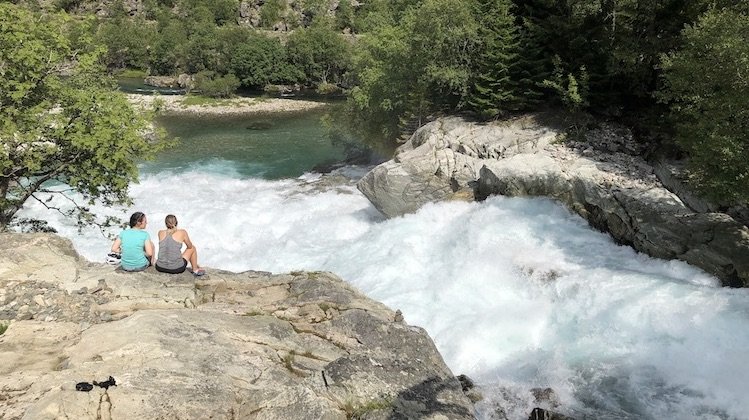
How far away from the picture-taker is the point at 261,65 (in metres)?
98.9

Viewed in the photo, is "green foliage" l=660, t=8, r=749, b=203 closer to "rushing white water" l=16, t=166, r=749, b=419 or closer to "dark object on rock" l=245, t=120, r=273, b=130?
"rushing white water" l=16, t=166, r=749, b=419

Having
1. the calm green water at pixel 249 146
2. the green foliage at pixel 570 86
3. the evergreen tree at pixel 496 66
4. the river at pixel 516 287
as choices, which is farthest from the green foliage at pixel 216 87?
the green foliage at pixel 570 86

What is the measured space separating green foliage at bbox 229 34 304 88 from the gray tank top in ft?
297

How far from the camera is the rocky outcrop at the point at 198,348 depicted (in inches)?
282

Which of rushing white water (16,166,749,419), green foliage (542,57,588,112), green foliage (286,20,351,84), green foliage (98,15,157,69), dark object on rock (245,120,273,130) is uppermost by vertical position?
green foliage (542,57,588,112)

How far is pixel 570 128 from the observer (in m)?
27.7

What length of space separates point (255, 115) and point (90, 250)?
4450 centimetres

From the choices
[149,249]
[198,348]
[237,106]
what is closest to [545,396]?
[198,348]

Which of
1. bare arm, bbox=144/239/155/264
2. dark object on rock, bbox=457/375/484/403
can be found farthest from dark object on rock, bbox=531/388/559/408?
bare arm, bbox=144/239/155/264

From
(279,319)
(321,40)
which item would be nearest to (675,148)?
(279,319)

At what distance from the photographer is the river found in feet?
43.0

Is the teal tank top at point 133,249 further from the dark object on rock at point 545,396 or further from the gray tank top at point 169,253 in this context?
the dark object on rock at point 545,396

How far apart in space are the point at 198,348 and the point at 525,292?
12.9 metres

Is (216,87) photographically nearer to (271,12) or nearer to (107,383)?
(107,383)
